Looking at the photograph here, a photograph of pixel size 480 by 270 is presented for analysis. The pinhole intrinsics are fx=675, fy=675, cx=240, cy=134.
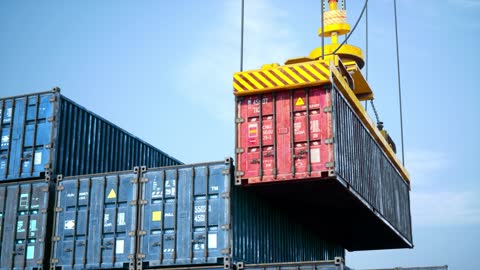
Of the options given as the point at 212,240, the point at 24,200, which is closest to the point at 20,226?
the point at 24,200

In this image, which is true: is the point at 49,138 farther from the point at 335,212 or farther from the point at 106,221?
the point at 335,212

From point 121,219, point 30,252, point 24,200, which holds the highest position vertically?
point 24,200

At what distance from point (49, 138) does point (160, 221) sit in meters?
4.68

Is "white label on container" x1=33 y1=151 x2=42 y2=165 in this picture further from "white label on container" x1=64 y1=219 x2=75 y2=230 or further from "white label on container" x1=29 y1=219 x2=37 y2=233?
"white label on container" x1=64 y1=219 x2=75 y2=230

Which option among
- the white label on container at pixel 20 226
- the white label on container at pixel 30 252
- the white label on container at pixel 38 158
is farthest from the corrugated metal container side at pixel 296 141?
the white label on container at pixel 20 226

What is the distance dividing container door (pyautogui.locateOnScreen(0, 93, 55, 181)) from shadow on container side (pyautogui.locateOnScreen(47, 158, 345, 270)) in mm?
1195

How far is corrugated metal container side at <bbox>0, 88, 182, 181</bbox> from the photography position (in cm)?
2036

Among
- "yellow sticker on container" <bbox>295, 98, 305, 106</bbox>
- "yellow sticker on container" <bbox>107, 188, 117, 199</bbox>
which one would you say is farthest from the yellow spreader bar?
"yellow sticker on container" <bbox>107, 188, 117, 199</bbox>

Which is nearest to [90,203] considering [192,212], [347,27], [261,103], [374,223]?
[192,212]

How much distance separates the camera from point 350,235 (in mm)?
27766

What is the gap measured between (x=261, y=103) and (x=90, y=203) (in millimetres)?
5661

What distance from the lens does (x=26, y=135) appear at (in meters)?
20.8

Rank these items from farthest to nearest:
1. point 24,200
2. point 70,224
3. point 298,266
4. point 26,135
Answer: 1. point 26,135
2. point 24,200
3. point 70,224
4. point 298,266

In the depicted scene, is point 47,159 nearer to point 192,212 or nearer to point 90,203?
point 90,203
